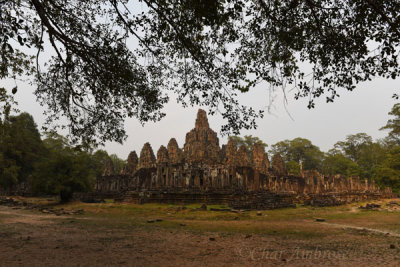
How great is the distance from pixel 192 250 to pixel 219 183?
16679 millimetres

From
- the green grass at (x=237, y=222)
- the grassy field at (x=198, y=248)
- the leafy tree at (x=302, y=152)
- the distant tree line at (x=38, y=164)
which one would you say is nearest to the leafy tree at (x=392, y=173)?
the green grass at (x=237, y=222)

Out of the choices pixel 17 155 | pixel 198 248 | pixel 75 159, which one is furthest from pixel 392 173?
pixel 17 155

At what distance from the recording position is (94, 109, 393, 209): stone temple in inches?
802

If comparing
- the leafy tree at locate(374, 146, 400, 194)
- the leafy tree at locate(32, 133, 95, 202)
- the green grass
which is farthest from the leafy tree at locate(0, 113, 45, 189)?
the leafy tree at locate(374, 146, 400, 194)

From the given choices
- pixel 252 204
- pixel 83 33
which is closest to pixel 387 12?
pixel 83 33

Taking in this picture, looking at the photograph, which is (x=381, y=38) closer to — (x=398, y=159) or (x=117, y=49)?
(x=117, y=49)

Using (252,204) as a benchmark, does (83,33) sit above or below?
above

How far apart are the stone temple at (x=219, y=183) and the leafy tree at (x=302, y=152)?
21797mm

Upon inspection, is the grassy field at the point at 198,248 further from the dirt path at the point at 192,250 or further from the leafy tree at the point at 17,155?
the leafy tree at the point at 17,155

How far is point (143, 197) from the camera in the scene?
20922mm

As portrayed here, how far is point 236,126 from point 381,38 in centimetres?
433

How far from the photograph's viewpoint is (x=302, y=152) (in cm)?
6619

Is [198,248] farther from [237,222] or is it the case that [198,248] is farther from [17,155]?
[17,155]

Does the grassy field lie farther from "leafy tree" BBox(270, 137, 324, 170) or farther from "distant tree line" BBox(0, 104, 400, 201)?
"leafy tree" BBox(270, 137, 324, 170)
